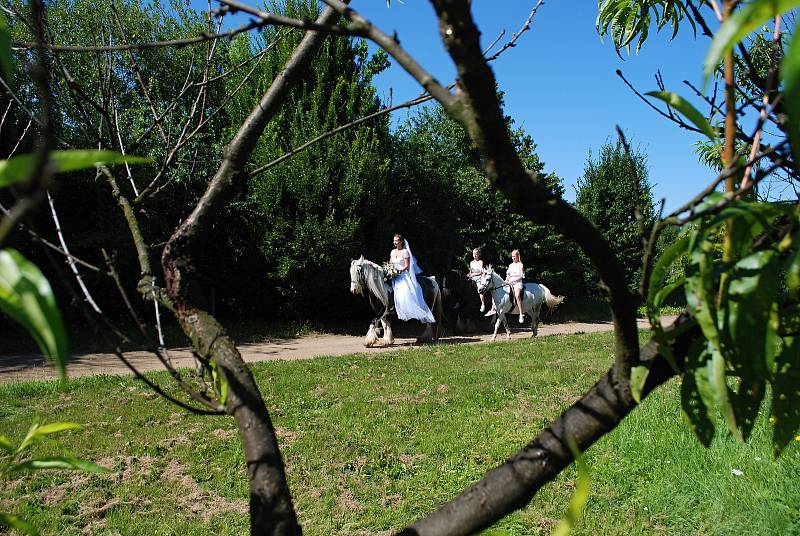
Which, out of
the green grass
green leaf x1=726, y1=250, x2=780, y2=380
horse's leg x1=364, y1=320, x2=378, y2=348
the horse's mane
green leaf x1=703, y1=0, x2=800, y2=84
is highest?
the horse's mane

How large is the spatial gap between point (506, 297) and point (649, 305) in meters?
A: 14.0

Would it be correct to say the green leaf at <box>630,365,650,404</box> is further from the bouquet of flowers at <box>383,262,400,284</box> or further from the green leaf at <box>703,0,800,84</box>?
the bouquet of flowers at <box>383,262,400,284</box>

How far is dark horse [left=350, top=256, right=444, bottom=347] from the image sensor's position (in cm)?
1267

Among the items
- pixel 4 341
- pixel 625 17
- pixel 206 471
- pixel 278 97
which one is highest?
pixel 625 17

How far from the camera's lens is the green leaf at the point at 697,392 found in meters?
0.90

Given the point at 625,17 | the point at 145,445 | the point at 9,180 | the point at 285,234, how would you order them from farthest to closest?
the point at 285,234 → the point at 145,445 → the point at 625,17 → the point at 9,180

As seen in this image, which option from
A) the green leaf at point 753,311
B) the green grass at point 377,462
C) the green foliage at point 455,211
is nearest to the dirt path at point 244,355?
the green grass at point 377,462

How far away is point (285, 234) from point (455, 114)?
14.0m

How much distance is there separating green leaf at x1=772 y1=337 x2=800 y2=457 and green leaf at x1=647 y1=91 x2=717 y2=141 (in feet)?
1.13

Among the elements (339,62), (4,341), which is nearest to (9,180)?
(4,341)

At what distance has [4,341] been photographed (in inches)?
464

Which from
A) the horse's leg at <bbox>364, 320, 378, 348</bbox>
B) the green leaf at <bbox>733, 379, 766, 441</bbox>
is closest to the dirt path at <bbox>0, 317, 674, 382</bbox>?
the horse's leg at <bbox>364, 320, 378, 348</bbox>

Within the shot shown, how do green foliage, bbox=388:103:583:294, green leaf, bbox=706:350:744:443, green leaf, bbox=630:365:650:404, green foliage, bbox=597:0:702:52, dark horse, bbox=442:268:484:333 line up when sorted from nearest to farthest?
green leaf, bbox=706:350:744:443, green leaf, bbox=630:365:650:404, green foliage, bbox=597:0:702:52, dark horse, bbox=442:268:484:333, green foliage, bbox=388:103:583:294

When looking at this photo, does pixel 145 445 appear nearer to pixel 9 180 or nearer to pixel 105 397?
pixel 105 397
